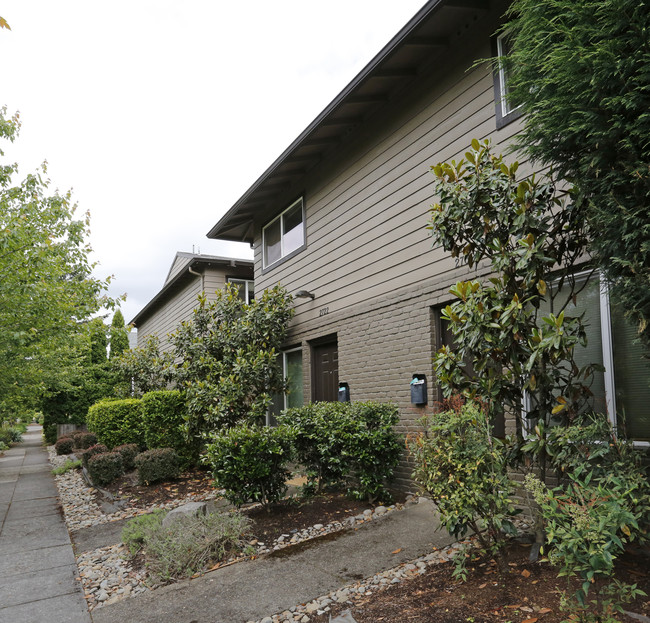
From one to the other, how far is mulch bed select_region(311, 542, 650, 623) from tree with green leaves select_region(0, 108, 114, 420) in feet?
27.0

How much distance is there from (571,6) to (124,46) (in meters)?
6.01

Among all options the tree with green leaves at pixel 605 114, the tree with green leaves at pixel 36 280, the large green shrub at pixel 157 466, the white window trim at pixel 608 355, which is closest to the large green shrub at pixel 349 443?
the white window trim at pixel 608 355

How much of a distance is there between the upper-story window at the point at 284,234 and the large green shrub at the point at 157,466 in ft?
15.0

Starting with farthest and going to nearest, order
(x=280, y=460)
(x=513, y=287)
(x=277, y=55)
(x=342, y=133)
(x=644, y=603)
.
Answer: (x=277, y=55)
(x=342, y=133)
(x=280, y=460)
(x=513, y=287)
(x=644, y=603)

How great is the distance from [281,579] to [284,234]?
7.98 meters

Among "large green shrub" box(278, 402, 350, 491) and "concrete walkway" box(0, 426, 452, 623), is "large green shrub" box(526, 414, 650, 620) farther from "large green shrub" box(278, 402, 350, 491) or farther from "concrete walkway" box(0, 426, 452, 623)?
"large green shrub" box(278, 402, 350, 491)

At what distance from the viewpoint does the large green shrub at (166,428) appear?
998 centimetres

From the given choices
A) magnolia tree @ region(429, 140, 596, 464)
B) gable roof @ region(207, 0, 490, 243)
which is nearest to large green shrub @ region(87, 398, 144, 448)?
gable roof @ region(207, 0, 490, 243)

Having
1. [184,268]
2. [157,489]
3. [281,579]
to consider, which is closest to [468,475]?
[281,579]

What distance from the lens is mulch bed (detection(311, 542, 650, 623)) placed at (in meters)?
3.11

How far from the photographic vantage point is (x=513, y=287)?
413 cm

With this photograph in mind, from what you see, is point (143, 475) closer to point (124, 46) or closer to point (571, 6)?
point (124, 46)

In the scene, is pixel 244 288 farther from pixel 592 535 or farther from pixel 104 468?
pixel 592 535

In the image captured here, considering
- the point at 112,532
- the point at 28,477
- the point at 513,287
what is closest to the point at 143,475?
the point at 112,532
